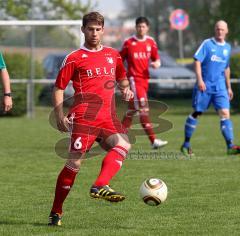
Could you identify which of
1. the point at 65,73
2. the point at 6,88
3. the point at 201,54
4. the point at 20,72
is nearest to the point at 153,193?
the point at 65,73

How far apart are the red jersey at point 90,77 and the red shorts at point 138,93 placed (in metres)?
7.49

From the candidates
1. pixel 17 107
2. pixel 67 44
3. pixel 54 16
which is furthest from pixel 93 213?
pixel 54 16

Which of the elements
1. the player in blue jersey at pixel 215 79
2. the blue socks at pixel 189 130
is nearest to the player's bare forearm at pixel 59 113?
the player in blue jersey at pixel 215 79

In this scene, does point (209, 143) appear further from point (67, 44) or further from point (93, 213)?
point (67, 44)

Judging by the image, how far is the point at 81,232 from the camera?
7504 mm

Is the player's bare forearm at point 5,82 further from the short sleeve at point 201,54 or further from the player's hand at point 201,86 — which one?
the short sleeve at point 201,54

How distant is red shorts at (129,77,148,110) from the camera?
1568 cm

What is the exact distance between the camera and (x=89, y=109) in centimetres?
809

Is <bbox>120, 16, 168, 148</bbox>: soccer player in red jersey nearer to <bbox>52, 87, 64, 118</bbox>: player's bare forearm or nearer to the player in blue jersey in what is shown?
the player in blue jersey

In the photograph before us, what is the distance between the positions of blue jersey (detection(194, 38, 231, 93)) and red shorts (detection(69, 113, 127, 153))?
586 centimetres

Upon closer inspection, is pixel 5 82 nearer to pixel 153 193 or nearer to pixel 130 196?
pixel 130 196

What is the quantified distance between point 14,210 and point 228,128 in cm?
592

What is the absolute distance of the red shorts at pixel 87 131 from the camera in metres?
7.92

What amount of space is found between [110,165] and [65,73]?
96 centimetres
